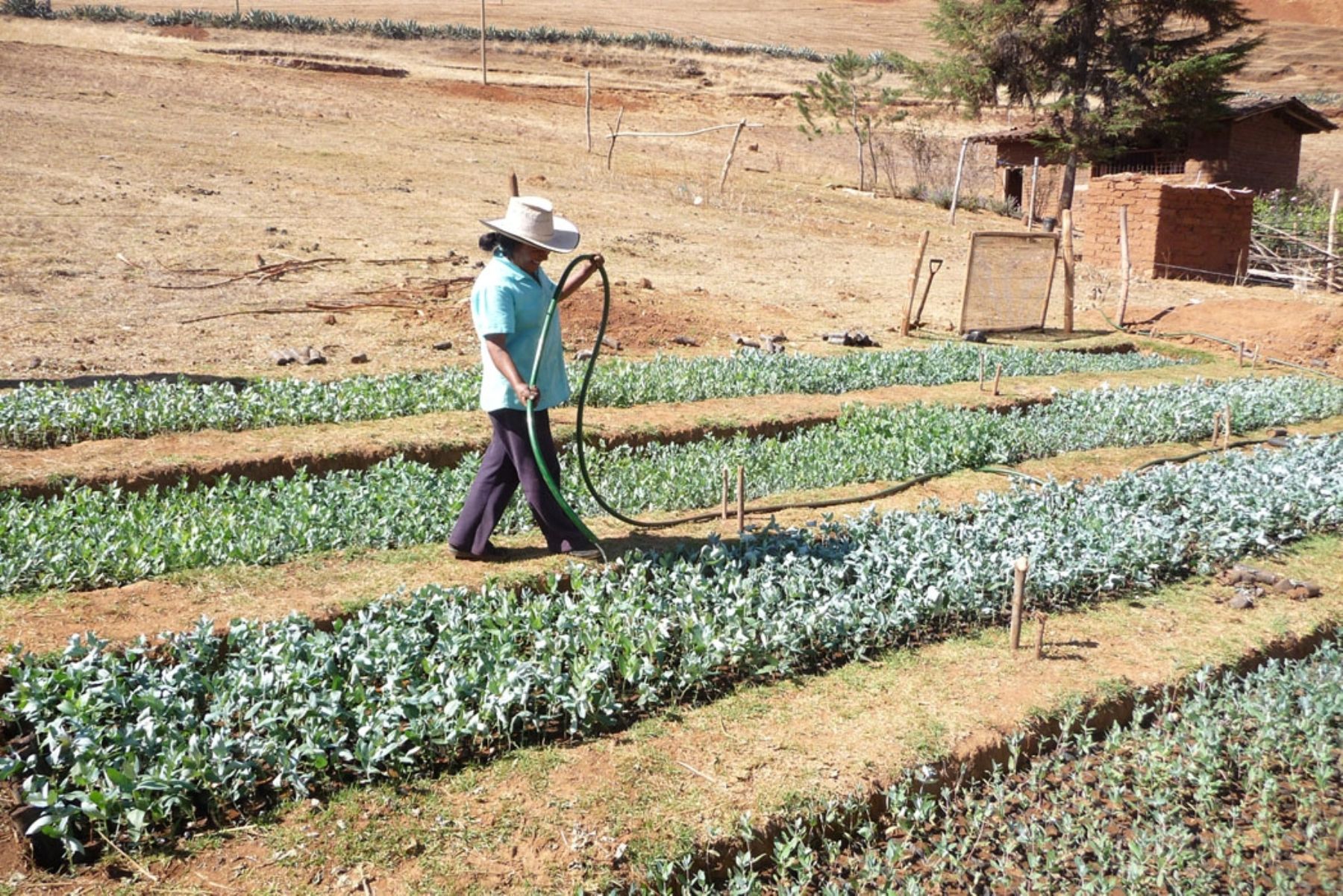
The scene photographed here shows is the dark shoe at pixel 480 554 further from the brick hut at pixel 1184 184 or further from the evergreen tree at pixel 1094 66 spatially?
the evergreen tree at pixel 1094 66

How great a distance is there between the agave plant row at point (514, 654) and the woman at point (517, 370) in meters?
0.44

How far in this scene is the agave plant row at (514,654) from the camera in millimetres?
3514

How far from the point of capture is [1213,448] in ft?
28.6

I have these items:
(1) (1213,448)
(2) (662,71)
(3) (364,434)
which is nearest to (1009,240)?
(1) (1213,448)

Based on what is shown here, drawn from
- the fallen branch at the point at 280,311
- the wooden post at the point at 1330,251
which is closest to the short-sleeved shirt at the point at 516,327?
the fallen branch at the point at 280,311

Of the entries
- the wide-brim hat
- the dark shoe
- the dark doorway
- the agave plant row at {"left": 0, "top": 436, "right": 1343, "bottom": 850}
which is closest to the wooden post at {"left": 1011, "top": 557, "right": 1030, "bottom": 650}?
the agave plant row at {"left": 0, "top": 436, "right": 1343, "bottom": 850}

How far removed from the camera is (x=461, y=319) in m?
13.1

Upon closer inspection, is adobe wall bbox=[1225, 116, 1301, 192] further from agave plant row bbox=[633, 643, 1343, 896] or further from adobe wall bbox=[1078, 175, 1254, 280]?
agave plant row bbox=[633, 643, 1343, 896]

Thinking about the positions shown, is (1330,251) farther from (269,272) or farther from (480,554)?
(480,554)

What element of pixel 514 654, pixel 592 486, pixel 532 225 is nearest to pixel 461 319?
pixel 592 486

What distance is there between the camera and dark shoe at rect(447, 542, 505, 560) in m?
5.50

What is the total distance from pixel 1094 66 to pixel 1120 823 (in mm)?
29245

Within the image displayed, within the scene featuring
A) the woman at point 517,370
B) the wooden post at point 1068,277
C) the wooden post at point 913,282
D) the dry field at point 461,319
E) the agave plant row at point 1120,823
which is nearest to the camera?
the agave plant row at point 1120,823

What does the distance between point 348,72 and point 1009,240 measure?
2729cm
